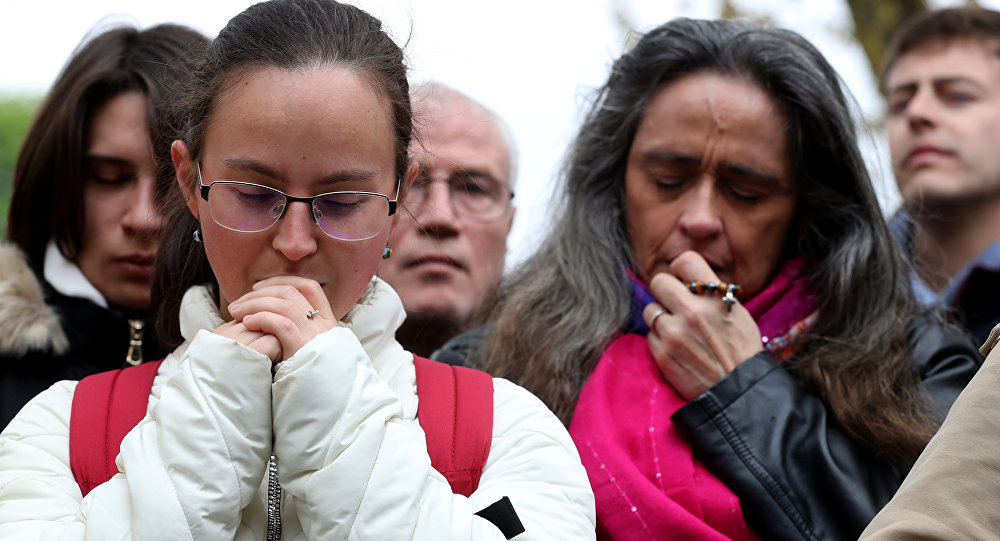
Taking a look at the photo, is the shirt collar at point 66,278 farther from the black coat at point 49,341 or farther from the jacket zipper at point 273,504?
the jacket zipper at point 273,504

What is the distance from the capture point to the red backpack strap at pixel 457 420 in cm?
219

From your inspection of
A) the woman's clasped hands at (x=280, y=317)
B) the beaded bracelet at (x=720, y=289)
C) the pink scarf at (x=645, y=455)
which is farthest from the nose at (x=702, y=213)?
the woman's clasped hands at (x=280, y=317)

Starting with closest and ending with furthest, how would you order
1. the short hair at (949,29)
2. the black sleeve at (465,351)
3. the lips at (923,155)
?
the black sleeve at (465,351) < the lips at (923,155) < the short hair at (949,29)

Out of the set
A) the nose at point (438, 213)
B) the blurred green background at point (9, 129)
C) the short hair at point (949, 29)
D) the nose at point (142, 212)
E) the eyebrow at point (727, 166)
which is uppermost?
the short hair at point (949, 29)

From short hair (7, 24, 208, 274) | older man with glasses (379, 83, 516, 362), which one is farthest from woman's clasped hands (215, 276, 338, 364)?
older man with glasses (379, 83, 516, 362)

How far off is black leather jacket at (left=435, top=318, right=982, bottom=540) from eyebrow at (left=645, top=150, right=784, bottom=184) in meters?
0.55

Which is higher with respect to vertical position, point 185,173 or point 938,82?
point 938,82

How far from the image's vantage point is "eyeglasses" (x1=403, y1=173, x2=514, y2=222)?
3.85m

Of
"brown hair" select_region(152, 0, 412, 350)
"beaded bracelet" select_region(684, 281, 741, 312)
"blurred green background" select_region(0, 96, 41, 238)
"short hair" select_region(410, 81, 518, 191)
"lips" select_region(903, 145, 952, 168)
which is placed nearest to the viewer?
"brown hair" select_region(152, 0, 412, 350)

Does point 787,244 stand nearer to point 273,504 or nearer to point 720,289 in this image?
point 720,289

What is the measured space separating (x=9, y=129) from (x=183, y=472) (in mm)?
8848

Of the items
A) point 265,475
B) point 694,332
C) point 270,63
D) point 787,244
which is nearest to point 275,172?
point 270,63

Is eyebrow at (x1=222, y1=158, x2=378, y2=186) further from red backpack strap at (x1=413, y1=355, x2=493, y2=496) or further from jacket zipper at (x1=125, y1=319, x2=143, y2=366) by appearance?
jacket zipper at (x1=125, y1=319, x2=143, y2=366)

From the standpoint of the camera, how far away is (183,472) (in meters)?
1.87
